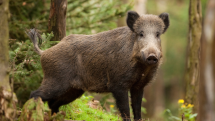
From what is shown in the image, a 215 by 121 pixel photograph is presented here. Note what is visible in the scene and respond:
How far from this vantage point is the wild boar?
5.02 meters

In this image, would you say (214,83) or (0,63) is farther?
(214,83)

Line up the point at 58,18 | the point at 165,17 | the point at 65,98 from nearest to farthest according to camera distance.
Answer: the point at 165,17 → the point at 65,98 → the point at 58,18

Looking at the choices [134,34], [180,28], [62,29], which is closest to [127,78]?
[134,34]

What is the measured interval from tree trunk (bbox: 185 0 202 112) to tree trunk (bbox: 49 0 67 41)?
10.6 feet

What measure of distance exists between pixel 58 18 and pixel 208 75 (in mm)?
3833

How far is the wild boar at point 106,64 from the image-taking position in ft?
16.5

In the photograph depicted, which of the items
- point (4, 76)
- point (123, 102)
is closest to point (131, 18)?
point (123, 102)

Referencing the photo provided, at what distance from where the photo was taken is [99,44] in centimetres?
553

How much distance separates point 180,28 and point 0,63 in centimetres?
2227

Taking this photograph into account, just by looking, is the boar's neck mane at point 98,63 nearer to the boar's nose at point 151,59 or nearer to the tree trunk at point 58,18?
the boar's nose at point 151,59

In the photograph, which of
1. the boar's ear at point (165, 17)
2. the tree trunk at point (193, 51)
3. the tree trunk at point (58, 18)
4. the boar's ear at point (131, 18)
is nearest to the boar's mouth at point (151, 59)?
the boar's ear at point (131, 18)

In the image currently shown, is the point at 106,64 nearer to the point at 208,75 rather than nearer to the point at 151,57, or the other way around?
the point at 151,57

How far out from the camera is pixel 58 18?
622cm

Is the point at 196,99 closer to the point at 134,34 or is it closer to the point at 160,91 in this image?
the point at 134,34
